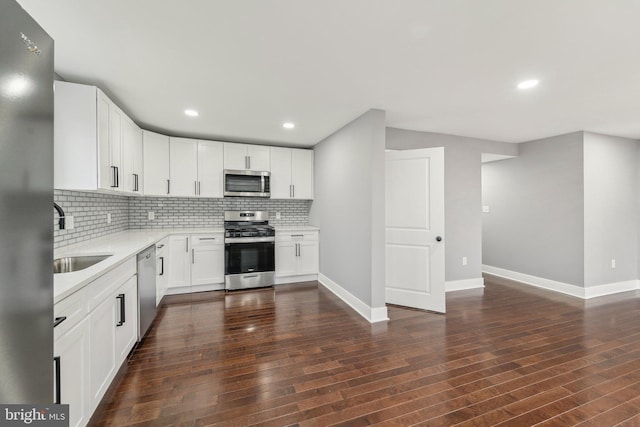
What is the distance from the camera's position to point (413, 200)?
10.9 ft

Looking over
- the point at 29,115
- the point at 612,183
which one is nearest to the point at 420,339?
the point at 29,115

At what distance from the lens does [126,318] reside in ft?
6.88

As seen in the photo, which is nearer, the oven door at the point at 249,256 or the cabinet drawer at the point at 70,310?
the cabinet drawer at the point at 70,310

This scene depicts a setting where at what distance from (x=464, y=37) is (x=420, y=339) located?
2.52 metres

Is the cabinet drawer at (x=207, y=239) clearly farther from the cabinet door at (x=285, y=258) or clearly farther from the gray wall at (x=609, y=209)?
the gray wall at (x=609, y=209)

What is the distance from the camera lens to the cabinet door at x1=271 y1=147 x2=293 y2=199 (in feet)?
14.8

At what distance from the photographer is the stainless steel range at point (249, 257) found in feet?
13.1

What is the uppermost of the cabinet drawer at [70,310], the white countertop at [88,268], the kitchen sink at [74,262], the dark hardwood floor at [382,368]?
the white countertop at [88,268]

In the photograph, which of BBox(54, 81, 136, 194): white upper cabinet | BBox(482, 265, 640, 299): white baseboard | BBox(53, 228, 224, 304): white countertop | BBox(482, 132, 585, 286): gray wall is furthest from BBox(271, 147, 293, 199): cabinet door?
BBox(482, 265, 640, 299): white baseboard

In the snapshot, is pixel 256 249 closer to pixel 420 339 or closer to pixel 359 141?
pixel 359 141

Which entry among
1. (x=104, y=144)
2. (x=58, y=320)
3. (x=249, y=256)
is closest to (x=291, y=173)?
(x=249, y=256)

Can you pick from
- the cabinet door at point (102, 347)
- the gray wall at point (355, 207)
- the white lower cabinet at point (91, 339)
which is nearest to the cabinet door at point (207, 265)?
the gray wall at point (355, 207)

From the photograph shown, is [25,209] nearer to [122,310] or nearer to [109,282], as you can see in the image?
[109,282]

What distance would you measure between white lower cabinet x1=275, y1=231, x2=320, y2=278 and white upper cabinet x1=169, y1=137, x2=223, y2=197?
4.32ft
